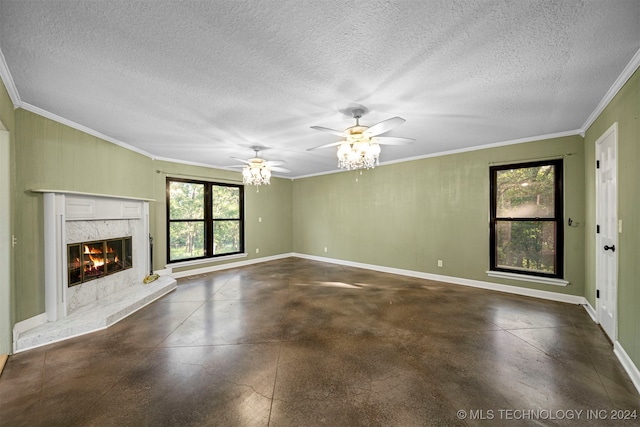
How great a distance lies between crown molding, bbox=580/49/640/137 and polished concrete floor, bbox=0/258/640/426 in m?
2.55

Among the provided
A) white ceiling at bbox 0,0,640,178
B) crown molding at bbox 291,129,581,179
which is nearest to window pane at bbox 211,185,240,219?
white ceiling at bbox 0,0,640,178

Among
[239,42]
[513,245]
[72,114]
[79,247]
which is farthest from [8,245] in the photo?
[513,245]

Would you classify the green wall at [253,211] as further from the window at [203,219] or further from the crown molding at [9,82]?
the crown molding at [9,82]

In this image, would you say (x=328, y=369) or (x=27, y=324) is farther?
(x=27, y=324)

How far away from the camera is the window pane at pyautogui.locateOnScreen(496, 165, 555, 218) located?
394 centimetres

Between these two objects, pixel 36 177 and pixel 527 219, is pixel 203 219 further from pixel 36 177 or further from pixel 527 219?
pixel 527 219

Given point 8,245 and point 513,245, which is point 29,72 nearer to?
point 8,245

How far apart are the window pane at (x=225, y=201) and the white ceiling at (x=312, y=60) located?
298 cm

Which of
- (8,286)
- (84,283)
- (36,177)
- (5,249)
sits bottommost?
(84,283)

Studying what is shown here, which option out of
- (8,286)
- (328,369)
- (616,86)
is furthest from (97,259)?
(616,86)

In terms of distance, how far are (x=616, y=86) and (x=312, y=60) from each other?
9.54 feet

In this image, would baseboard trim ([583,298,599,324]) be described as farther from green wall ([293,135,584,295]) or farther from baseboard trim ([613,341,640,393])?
baseboard trim ([613,341,640,393])

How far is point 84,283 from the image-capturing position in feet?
11.1

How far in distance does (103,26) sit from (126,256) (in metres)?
3.79
